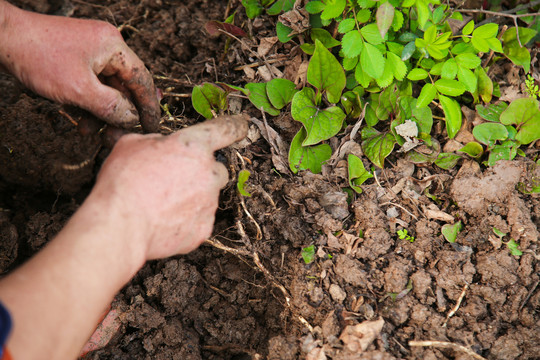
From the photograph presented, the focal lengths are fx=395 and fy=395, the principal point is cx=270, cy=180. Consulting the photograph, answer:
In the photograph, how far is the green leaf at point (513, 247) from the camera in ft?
5.33

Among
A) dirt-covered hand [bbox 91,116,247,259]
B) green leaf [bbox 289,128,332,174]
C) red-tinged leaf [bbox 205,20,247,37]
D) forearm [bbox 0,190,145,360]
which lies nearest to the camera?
forearm [bbox 0,190,145,360]

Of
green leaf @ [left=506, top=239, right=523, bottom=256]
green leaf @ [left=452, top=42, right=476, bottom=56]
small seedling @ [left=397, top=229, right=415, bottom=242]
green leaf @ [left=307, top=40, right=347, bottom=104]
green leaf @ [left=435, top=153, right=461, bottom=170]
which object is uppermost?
green leaf @ [left=452, top=42, right=476, bottom=56]

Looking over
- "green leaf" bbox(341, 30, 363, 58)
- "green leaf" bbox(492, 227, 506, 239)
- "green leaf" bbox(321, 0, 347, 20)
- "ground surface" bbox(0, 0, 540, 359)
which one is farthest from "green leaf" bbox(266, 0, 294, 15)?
"green leaf" bbox(492, 227, 506, 239)

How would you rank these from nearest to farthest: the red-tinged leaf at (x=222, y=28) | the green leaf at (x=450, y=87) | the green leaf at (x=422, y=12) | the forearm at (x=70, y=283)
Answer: the forearm at (x=70, y=283) → the green leaf at (x=422, y=12) → the green leaf at (x=450, y=87) → the red-tinged leaf at (x=222, y=28)

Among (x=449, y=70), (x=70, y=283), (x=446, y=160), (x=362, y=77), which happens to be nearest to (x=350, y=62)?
(x=362, y=77)

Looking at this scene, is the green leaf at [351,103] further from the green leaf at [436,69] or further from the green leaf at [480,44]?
the green leaf at [480,44]

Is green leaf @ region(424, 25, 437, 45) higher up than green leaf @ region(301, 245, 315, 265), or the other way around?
green leaf @ region(424, 25, 437, 45)

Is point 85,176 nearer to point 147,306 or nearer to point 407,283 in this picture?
point 147,306

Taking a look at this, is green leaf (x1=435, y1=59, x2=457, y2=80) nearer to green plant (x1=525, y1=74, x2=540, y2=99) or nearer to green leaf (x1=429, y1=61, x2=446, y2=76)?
green leaf (x1=429, y1=61, x2=446, y2=76)

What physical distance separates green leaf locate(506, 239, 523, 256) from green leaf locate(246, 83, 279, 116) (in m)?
1.14

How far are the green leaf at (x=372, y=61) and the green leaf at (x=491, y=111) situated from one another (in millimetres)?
551

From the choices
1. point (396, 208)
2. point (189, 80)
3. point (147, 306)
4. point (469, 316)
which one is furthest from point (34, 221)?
point (469, 316)

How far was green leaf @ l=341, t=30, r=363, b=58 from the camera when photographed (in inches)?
60.9

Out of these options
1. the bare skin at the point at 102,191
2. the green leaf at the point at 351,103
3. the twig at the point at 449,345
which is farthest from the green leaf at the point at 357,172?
the twig at the point at 449,345
